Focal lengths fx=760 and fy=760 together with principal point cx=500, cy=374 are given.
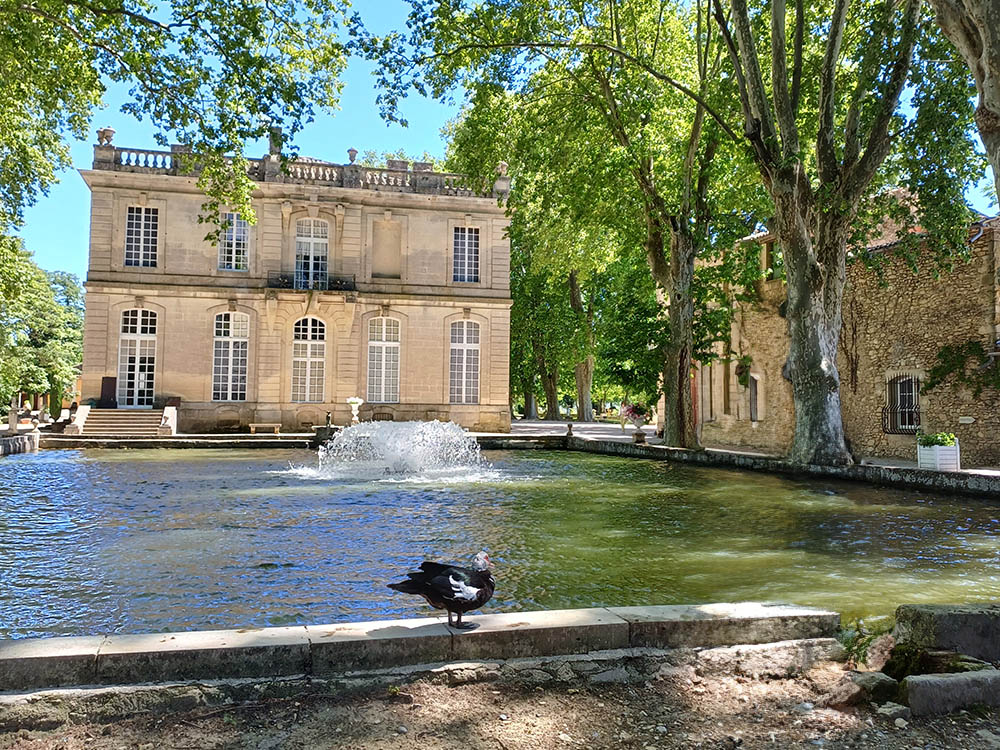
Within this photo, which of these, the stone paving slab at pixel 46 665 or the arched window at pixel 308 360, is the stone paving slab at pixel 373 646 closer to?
the stone paving slab at pixel 46 665

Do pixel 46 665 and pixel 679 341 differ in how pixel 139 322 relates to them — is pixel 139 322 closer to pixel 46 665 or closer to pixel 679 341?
pixel 679 341

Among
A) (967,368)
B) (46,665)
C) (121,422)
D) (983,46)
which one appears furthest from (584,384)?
(46,665)

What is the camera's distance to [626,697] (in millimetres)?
3412

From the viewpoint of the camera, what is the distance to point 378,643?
3492 millimetres

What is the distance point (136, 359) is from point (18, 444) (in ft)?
31.2

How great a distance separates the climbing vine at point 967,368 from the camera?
626 inches

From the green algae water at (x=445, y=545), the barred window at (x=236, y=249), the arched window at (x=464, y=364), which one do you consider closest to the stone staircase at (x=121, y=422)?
the barred window at (x=236, y=249)

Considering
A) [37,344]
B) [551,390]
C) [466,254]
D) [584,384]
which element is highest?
[466,254]

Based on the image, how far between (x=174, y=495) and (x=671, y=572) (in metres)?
7.54

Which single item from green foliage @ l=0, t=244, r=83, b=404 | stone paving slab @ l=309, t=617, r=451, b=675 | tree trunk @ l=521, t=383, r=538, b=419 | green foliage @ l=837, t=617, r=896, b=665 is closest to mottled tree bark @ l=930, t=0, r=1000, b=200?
green foliage @ l=837, t=617, r=896, b=665

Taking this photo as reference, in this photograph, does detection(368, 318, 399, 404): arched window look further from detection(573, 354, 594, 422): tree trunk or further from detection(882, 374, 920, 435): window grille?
detection(882, 374, 920, 435): window grille

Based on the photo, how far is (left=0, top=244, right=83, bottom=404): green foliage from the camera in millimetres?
29234

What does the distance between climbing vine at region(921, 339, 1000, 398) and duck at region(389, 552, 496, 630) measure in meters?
15.8

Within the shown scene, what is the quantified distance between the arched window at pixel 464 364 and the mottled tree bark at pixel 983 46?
914 inches
